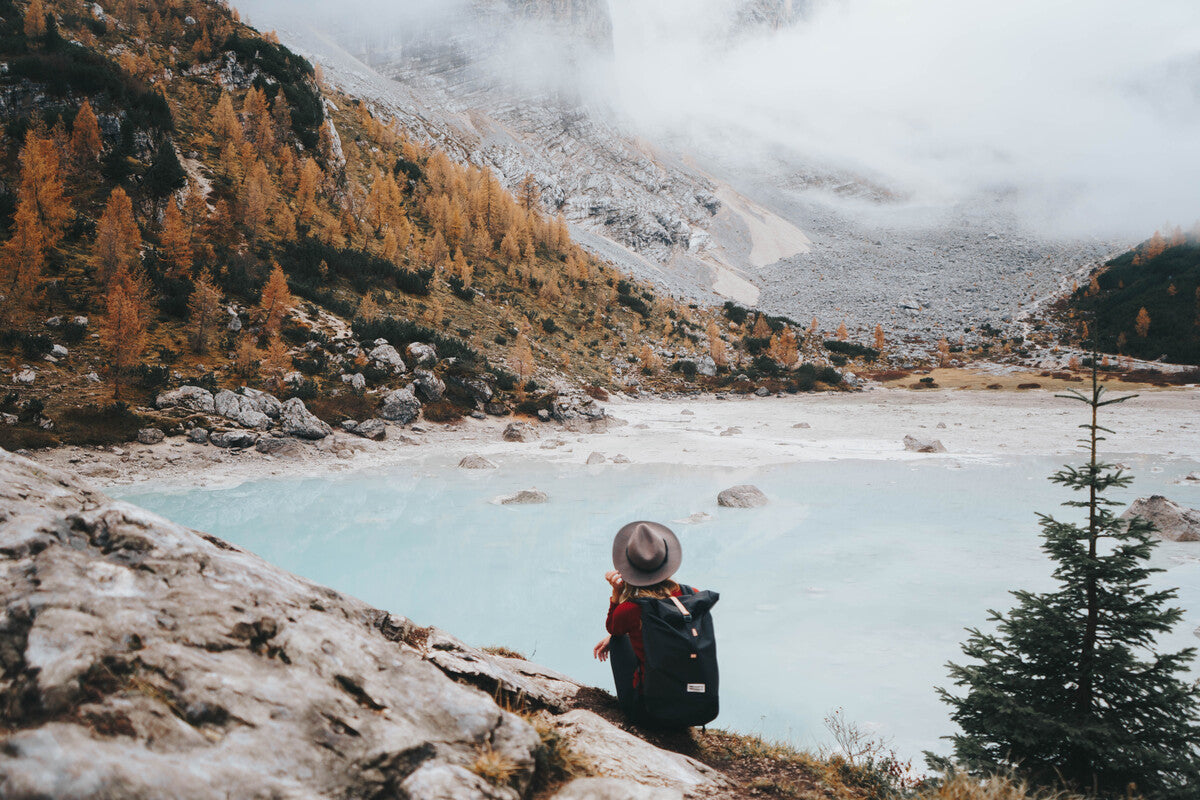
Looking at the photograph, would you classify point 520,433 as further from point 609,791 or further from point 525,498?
point 609,791

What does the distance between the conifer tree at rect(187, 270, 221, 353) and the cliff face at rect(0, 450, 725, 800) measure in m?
28.4

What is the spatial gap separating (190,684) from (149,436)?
23.0 metres

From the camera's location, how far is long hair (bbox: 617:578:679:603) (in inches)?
165

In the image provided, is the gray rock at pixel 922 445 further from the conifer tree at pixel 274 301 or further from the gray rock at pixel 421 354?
the conifer tree at pixel 274 301

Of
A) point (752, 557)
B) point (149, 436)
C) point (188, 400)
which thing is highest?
point (188, 400)

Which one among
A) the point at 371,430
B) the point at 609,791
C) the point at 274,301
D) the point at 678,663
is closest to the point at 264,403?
the point at 371,430

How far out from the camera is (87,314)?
988 inches

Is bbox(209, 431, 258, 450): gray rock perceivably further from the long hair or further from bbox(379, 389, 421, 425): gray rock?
the long hair

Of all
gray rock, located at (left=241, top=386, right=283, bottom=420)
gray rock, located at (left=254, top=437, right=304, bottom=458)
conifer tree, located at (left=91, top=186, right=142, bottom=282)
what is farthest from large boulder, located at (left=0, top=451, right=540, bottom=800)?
conifer tree, located at (left=91, top=186, right=142, bottom=282)

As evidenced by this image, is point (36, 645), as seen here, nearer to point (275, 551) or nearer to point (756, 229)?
point (275, 551)

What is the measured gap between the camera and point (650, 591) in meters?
4.22

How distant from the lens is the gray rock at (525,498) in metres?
17.4

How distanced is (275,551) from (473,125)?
13508 centimetres

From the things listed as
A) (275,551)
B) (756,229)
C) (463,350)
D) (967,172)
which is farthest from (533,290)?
(967,172)
